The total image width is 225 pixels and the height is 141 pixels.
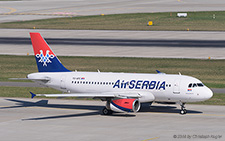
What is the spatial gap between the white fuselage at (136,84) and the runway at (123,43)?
121 ft

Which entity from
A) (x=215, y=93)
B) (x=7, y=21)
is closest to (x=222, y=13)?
(x=7, y=21)

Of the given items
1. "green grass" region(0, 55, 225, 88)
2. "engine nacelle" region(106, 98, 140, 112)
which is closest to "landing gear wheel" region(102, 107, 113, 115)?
"engine nacelle" region(106, 98, 140, 112)

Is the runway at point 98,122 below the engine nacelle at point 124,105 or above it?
below

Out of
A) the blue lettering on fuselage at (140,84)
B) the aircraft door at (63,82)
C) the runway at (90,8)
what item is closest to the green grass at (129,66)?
the blue lettering on fuselage at (140,84)

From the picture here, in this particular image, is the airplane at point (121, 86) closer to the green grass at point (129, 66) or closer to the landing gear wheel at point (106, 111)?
the landing gear wheel at point (106, 111)

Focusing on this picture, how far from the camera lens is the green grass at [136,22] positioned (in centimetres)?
12862

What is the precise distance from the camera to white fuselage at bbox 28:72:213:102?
49.0 metres

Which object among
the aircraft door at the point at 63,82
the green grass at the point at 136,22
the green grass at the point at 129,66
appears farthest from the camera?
the green grass at the point at 136,22

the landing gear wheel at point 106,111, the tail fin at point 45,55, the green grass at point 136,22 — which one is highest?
the green grass at point 136,22

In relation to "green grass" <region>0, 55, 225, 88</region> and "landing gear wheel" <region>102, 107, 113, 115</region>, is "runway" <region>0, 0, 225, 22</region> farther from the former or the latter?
"landing gear wheel" <region>102, 107, 113, 115</region>

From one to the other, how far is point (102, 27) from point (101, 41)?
23.1 meters

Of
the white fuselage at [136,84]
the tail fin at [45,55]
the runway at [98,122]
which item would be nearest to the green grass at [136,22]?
the runway at [98,122]

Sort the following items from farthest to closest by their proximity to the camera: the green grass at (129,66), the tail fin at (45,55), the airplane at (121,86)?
the green grass at (129,66) → the tail fin at (45,55) → the airplane at (121,86)

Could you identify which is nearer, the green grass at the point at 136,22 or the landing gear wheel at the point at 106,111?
the landing gear wheel at the point at 106,111
